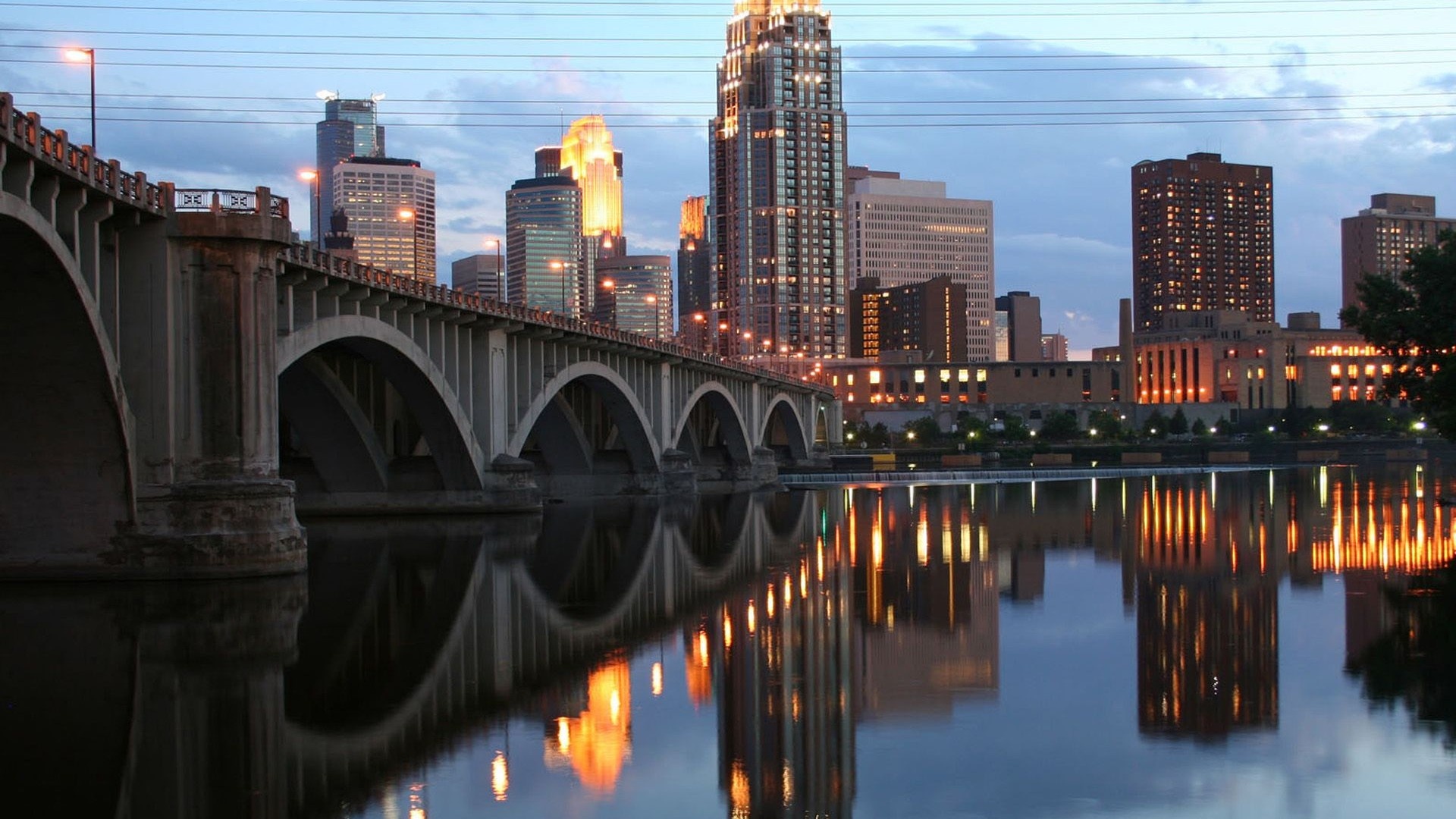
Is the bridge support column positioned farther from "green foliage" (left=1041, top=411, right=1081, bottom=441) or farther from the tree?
"green foliage" (left=1041, top=411, right=1081, bottom=441)

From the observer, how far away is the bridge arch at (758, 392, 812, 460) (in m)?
128

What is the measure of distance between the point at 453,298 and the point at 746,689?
34608 mm

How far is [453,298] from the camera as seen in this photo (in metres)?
54.0

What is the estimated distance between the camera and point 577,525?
56.8m

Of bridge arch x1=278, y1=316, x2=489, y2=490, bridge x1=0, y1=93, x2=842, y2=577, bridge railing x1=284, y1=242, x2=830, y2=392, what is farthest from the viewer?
bridge arch x1=278, y1=316, x2=489, y2=490

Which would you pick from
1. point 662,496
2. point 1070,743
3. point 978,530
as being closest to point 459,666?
point 1070,743

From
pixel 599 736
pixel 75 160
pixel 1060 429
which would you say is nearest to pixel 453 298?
pixel 75 160

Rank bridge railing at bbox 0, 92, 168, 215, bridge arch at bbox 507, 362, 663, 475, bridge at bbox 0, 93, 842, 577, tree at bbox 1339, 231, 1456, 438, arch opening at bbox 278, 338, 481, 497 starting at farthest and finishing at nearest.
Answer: bridge arch at bbox 507, 362, 663, 475
tree at bbox 1339, 231, 1456, 438
arch opening at bbox 278, 338, 481, 497
bridge at bbox 0, 93, 842, 577
bridge railing at bbox 0, 92, 168, 215

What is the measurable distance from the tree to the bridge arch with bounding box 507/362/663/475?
103 ft

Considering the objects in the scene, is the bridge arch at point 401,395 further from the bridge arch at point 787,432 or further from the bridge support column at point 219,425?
the bridge arch at point 787,432

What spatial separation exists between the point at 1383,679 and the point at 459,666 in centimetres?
1281

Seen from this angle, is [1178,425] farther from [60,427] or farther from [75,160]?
[75,160]

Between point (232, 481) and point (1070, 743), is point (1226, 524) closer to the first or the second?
point (232, 481)

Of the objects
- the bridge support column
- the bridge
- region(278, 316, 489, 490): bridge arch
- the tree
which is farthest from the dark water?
the tree
